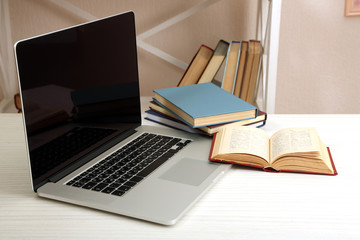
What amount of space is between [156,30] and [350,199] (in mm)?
1367

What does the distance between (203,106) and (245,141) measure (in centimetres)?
18

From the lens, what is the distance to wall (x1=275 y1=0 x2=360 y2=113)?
2125mm

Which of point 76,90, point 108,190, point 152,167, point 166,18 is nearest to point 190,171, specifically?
point 152,167

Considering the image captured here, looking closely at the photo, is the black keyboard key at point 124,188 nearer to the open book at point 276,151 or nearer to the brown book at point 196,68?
the open book at point 276,151

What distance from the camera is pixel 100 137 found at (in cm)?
98

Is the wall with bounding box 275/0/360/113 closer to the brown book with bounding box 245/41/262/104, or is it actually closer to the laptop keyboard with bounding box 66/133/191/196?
the brown book with bounding box 245/41/262/104

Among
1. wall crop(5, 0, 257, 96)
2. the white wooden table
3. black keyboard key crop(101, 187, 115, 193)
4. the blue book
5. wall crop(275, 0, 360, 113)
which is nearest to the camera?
the white wooden table

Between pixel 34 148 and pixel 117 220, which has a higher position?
pixel 34 148

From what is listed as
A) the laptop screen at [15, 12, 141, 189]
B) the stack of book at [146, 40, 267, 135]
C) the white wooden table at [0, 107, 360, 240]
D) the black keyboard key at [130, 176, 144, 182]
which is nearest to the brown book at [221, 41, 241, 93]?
the stack of book at [146, 40, 267, 135]

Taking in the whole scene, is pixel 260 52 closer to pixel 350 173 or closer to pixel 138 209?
pixel 350 173

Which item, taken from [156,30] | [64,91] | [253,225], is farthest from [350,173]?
[156,30]

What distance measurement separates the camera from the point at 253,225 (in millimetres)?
718

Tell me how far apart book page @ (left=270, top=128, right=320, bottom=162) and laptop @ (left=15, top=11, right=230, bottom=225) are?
0.13 meters

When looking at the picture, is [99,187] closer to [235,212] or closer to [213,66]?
[235,212]
